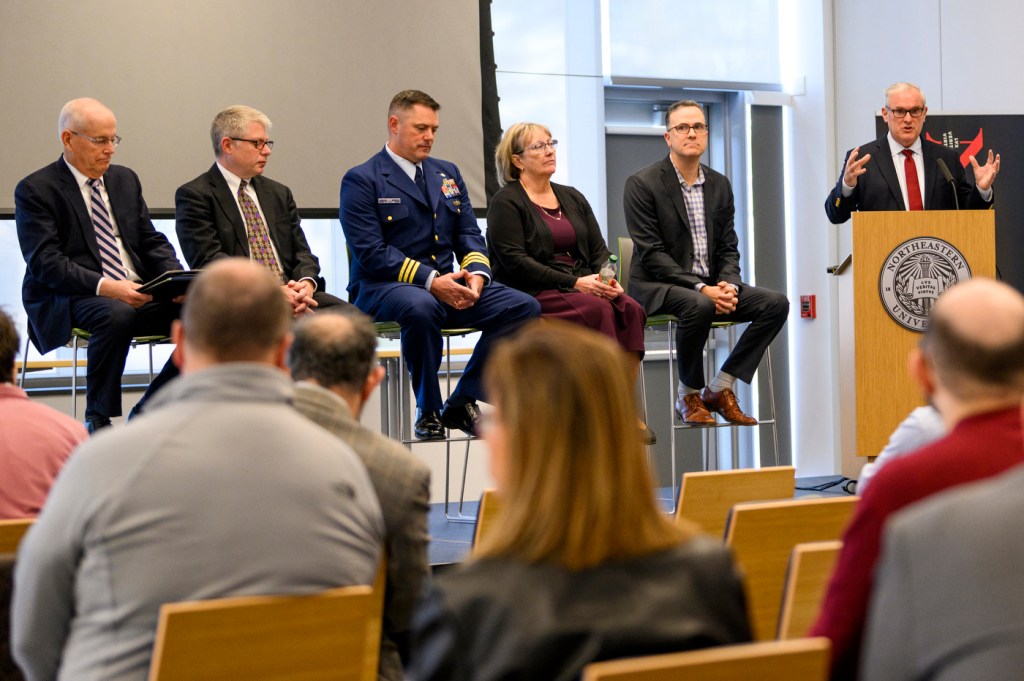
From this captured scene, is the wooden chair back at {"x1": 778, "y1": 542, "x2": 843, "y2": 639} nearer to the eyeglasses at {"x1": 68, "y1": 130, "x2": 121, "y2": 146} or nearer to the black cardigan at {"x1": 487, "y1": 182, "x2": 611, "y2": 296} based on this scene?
the black cardigan at {"x1": 487, "y1": 182, "x2": 611, "y2": 296}

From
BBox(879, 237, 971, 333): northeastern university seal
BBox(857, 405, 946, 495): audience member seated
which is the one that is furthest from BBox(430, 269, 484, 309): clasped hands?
BBox(857, 405, 946, 495): audience member seated

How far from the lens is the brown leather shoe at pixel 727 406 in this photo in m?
5.01

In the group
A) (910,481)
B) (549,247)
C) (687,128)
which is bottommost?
(910,481)

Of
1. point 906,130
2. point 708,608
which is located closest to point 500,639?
point 708,608

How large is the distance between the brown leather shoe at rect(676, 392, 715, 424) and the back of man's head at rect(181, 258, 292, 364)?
11.2ft

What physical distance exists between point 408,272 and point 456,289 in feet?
0.73

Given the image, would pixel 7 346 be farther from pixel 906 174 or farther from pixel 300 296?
pixel 906 174

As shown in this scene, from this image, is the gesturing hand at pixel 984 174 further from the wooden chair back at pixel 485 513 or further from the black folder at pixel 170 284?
the wooden chair back at pixel 485 513

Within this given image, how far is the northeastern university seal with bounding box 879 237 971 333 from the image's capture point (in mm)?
4582

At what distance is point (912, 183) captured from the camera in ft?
16.8

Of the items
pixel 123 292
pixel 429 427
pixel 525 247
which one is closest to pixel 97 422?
pixel 123 292

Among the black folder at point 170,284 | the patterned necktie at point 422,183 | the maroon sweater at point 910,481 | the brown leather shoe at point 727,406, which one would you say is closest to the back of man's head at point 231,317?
the maroon sweater at point 910,481

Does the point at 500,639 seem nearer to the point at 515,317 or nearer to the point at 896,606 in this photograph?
the point at 896,606

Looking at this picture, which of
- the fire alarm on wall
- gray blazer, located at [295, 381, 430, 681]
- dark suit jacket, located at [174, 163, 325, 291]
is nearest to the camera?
gray blazer, located at [295, 381, 430, 681]
